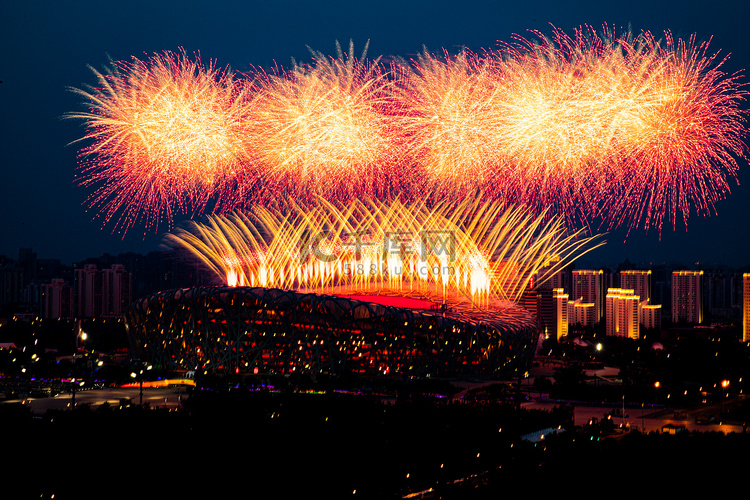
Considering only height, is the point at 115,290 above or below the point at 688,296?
above

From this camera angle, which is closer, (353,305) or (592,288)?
(353,305)

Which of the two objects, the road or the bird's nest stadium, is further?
the bird's nest stadium

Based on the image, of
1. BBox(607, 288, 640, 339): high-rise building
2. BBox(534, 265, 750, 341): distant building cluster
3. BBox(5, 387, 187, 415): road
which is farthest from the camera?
BBox(607, 288, 640, 339): high-rise building

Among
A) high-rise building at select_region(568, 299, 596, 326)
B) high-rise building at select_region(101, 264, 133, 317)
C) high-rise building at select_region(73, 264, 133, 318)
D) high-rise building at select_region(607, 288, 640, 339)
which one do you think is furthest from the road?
high-rise building at select_region(568, 299, 596, 326)

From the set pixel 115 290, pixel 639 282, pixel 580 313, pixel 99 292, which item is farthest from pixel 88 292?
pixel 639 282

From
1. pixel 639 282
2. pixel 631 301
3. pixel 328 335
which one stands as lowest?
pixel 631 301

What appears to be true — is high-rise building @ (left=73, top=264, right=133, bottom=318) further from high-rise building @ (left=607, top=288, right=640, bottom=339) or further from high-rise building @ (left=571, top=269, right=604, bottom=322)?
high-rise building @ (left=571, top=269, right=604, bottom=322)

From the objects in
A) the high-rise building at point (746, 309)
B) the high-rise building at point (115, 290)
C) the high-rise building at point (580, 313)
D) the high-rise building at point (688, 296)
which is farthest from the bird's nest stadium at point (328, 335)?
the high-rise building at point (688, 296)

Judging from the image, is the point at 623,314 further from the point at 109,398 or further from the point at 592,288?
the point at 109,398
